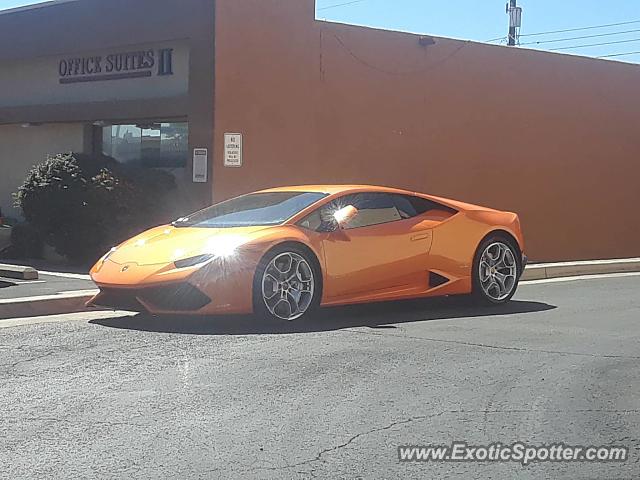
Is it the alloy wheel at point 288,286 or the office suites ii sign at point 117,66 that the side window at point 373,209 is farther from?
the office suites ii sign at point 117,66

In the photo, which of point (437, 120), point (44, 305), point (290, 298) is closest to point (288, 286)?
point (290, 298)

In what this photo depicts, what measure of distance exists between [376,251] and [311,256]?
32.9 inches

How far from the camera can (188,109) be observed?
1470 cm

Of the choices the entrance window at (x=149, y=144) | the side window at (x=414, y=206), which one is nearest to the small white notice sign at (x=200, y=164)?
the entrance window at (x=149, y=144)

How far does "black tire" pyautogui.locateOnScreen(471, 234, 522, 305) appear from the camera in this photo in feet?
33.2

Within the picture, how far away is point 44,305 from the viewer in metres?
9.15

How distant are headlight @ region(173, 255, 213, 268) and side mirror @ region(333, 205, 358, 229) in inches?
58.2

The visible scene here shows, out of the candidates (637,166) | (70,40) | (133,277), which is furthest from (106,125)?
(637,166)

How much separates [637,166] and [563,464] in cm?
1746

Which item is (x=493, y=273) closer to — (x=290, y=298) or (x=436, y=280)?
(x=436, y=280)

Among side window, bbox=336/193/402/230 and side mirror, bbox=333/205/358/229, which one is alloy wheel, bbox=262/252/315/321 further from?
side window, bbox=336/193/402/230

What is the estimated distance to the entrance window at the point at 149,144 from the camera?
15883 millimetres

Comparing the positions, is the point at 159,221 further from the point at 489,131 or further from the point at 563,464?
the point at 563,464

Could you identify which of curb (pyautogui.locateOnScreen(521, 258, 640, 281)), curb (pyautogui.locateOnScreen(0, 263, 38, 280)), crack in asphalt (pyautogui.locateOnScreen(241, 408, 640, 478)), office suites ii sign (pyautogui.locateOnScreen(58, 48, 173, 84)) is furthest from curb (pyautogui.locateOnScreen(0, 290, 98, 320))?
curb (pyautogui.locateOnScreen(521, 258, 640, 281))
